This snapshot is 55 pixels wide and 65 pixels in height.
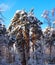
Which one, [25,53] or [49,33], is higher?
[49,33]

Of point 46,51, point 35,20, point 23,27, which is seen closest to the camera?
point 23,27

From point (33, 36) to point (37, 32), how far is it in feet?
2.55

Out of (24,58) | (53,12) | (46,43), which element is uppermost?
(53,12)

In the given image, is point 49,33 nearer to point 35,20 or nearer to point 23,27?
point 35,20

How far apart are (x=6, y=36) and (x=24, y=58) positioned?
22.1ft

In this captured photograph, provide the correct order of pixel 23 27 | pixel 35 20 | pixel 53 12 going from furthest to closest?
pixel 53 12 < pixel 35 20 < pixel 23 27

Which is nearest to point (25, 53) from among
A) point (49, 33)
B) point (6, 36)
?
point (6, 36)

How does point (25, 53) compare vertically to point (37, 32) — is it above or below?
below

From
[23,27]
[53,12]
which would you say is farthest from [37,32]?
[53,12]

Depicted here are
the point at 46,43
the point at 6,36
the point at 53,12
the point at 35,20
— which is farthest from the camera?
the point at 46,43

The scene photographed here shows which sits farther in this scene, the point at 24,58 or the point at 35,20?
the point at 35,20

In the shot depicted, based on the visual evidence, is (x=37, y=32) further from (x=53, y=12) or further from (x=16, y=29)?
(x=53, y=12)

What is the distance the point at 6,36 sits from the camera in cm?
3656

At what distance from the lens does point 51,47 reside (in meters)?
45.2
